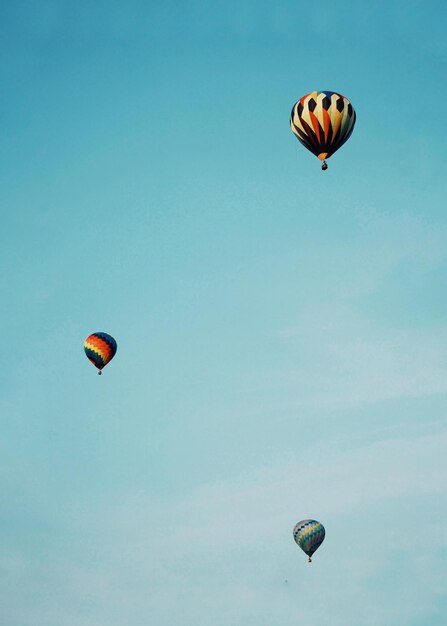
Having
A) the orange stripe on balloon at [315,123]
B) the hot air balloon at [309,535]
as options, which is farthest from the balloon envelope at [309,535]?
the orange stripe on balloon at [315,123]

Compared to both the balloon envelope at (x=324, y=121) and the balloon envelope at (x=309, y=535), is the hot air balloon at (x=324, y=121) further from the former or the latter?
the balloon envelope at (x=309, y=535)

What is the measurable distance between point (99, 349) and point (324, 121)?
33.0 meters

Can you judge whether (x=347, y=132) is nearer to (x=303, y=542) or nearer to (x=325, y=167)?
(x=325, y=167)

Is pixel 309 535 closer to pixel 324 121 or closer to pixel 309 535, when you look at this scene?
pixel 309 535

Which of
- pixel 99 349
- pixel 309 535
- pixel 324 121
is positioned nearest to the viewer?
pixel 324 121

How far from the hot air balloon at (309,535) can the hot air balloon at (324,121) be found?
3753 cm

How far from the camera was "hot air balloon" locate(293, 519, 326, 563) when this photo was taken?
8681 centimetres

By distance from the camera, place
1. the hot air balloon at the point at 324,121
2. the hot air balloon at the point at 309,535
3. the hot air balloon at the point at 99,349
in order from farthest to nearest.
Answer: the hot air balloon at the point at 99,349 < the hot air balloon at the point at 309,535 < the hot air balloon at the point at 324,121

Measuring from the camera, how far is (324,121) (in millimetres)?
69625

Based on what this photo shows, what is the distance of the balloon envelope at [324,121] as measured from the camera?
69.6 metres

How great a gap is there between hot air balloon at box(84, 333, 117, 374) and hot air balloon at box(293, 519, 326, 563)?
25.5 meters

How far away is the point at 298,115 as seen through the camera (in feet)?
233

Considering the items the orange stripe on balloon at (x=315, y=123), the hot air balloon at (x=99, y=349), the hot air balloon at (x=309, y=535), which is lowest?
the hot air balloon at (x=309, y=535)

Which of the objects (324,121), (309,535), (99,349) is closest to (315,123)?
(324,121)
